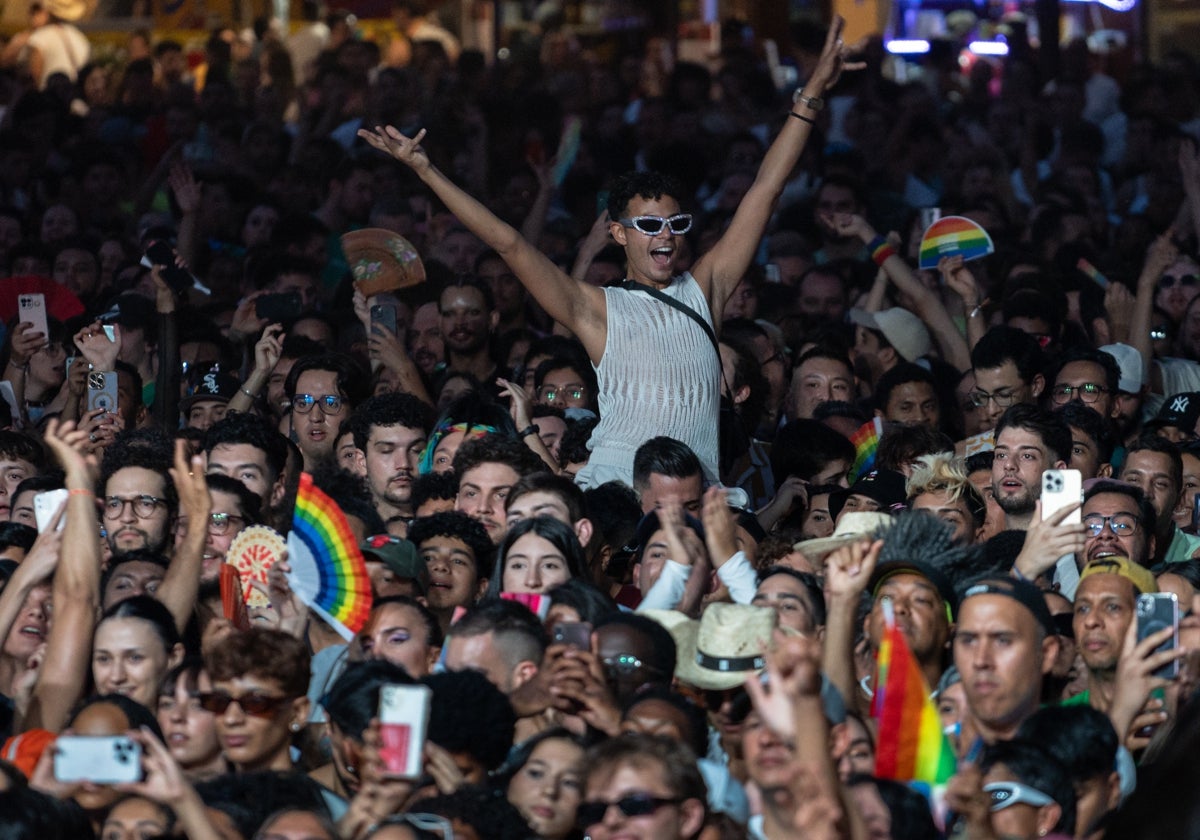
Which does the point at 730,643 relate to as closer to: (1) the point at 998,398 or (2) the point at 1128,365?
(1) the point at 998,398

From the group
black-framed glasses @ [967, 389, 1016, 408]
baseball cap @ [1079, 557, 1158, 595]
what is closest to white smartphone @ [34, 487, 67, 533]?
baseball cap @ [1079, 557, 1158, 595]

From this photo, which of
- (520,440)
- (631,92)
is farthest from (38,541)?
(631,92)

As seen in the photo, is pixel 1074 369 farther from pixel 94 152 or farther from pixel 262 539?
pixel 94 152

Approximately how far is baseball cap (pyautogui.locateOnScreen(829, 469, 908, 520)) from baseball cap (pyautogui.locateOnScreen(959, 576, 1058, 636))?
188 centimetres

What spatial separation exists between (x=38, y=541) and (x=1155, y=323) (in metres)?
6.35

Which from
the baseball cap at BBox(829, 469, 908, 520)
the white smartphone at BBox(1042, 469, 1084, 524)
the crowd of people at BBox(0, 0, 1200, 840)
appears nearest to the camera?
the crowd of people at BBox(0, 0, 1200, 840)

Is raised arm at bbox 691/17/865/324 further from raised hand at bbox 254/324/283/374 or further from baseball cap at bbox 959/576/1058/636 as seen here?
raised hand at bbox 254/324/283/374

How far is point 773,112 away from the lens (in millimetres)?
16234

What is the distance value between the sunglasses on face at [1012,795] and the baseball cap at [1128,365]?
4.91 metres

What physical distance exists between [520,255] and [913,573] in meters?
1.88

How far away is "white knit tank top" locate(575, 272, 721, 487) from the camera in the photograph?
818 centimetres

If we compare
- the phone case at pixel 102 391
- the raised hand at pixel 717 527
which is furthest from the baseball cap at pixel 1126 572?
the phone case at pixel 102 391

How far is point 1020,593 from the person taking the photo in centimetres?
643

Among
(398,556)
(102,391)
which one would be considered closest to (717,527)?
(398,556)
